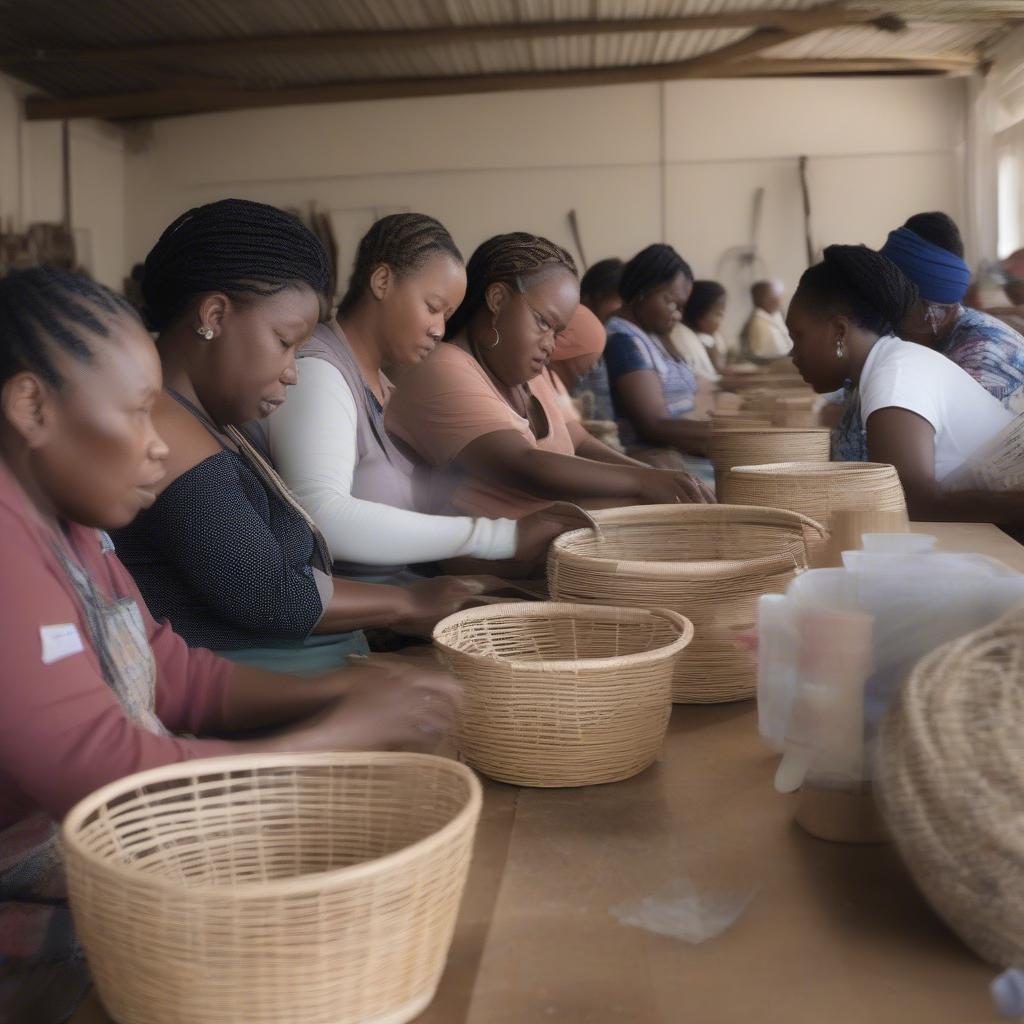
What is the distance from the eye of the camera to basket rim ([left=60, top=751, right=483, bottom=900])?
2.03 feet

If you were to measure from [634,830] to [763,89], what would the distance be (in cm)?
990

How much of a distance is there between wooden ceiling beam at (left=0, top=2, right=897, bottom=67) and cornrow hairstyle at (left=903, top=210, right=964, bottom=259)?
16.3ft

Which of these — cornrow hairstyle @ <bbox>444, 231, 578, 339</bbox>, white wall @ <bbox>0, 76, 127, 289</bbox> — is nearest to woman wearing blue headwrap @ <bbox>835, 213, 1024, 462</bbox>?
cornrow hairstyle @ <bbox>444, 231, 578, 339</bbox>

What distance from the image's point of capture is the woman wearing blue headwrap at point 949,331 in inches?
116

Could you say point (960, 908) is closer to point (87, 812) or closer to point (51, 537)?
point (87, 812)

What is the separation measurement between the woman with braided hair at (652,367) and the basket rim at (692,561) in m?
1.78

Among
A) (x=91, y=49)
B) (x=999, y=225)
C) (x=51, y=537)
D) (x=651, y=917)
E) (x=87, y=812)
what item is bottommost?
(x=651, y=917)

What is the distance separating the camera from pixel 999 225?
9266mm

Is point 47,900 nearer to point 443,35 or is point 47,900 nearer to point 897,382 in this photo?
point 897,382

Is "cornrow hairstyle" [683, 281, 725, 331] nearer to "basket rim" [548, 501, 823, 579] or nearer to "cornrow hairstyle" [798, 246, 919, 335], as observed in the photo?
"cornrow hairstyle" [798, 246, 919, 335]

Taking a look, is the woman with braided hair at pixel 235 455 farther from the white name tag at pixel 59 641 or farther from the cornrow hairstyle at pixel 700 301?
the cornrow hairstyle at pixel 700 301

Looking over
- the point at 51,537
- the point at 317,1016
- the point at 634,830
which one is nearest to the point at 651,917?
the point at 634,830

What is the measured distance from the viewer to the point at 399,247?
2.10 meters

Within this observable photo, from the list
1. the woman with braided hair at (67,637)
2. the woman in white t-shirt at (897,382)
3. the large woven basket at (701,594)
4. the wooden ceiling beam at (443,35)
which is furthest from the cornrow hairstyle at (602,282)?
the woman with braided hair at (67,637)
